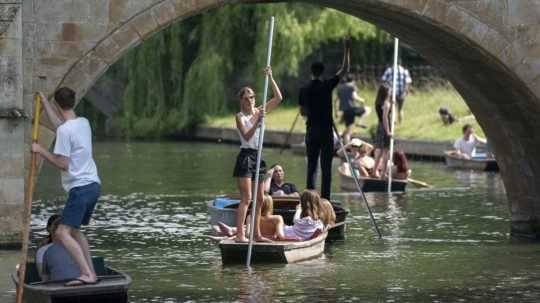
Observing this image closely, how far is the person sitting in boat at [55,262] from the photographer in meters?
11.6

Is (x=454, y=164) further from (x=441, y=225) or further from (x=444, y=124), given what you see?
(x=441, y=225)

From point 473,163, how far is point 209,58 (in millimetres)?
10293

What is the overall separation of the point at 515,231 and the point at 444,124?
15947mm

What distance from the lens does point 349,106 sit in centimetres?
3300

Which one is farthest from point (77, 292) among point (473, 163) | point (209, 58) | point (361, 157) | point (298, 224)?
point (209, 58)

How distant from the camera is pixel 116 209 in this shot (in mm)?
20828

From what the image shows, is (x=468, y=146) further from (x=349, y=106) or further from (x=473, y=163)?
(x=349, y=106)

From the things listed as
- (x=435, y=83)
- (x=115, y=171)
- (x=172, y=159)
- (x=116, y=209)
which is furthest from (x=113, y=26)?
(x=435, y=83)

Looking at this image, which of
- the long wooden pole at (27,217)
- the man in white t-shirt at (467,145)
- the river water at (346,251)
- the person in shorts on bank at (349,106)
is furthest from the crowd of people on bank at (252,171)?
the person in shorts on bank at (349,106)

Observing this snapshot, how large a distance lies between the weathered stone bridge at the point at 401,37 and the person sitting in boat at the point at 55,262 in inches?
79.4

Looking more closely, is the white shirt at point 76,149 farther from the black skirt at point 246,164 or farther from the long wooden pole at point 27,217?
the black skirt at point 246,164

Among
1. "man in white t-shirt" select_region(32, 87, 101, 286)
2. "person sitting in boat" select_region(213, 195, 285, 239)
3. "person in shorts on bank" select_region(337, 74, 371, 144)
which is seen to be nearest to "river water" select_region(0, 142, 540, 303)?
"person sitting in boat" select_region(213, 195, 285, 239)

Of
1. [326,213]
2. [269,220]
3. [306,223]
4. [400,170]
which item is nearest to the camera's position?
[269,220]

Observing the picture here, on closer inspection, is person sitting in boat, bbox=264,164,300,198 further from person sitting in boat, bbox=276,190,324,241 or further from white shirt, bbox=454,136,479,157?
white shirt, bbox=454,136,479,157
